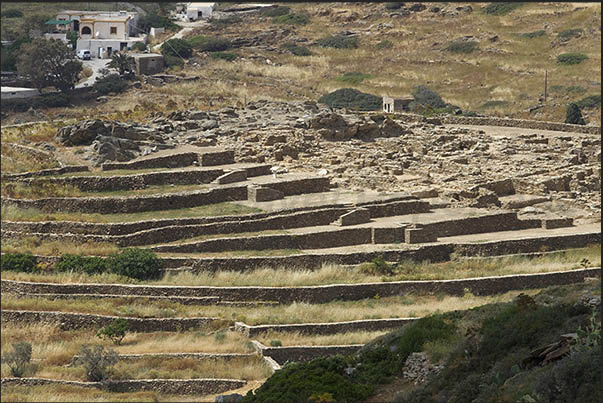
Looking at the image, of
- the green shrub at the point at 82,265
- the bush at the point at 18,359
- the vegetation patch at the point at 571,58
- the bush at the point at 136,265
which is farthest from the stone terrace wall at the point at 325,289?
the vegetation patch at the point at 571,58

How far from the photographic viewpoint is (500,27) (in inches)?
2596

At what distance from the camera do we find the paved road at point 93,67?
52484 millimetres

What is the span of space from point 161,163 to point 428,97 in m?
17.3

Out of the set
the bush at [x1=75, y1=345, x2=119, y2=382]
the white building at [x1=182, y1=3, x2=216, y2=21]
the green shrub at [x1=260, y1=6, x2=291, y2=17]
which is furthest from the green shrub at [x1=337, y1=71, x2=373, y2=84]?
the bush at [x1=75, y1=345, x2=119, y2=382]

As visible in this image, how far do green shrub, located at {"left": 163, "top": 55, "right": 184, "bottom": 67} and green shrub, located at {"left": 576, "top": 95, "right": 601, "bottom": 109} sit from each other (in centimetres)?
1536

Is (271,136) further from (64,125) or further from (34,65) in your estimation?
(34,65)

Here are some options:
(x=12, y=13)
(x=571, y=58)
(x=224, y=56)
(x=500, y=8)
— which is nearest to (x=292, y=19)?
(x=500, y=8)

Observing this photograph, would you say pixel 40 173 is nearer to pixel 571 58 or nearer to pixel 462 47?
pixel 571 58

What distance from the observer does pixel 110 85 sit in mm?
51438

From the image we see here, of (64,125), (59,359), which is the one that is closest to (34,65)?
(64,125)

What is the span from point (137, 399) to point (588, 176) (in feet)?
53.8

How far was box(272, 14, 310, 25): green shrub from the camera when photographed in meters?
70.5

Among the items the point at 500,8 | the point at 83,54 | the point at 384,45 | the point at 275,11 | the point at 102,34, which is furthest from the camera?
the point at 275,11

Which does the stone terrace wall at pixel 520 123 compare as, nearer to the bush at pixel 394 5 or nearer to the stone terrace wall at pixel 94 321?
the stone terrace wall at pixel 94 321
